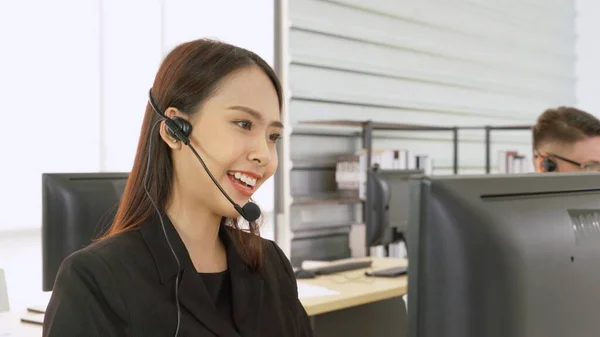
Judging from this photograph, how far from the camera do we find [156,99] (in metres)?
1.26

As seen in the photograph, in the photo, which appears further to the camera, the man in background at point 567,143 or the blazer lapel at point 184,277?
the man in background at point 567,143

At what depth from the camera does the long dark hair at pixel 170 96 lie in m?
1.23

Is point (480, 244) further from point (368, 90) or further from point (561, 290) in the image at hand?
point (368, 90)

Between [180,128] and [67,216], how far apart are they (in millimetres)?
831

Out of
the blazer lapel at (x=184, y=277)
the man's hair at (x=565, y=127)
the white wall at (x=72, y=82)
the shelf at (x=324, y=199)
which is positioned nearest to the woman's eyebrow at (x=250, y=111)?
the blazer lapel at (x=184, y=277)

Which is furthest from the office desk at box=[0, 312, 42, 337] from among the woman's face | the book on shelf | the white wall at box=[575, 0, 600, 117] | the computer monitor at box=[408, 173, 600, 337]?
the white wall at box=[575, 0, 600, 117]

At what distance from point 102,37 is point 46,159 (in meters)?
0.60

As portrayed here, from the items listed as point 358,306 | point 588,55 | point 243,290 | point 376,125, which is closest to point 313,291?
point 358,306

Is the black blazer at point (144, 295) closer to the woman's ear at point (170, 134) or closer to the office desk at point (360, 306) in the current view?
the woman's ear at point (170, 134)

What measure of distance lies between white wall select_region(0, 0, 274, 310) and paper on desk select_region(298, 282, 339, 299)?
1019 millimetres

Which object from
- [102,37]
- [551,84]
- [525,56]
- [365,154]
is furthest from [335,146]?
[551,84]

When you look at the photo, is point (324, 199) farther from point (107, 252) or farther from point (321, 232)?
point (107, 252)

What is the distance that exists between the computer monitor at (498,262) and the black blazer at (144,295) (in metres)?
0.61

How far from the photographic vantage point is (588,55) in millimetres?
6035
